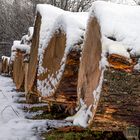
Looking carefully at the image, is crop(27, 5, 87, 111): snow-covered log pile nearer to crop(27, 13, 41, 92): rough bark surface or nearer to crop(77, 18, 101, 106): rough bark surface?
crop(27, 13, 41, 92): rough bark surface

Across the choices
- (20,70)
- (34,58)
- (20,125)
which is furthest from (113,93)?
(20,70)

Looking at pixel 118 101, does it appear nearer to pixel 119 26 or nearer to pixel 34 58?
pixel 119 26

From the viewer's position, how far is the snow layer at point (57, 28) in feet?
14.4

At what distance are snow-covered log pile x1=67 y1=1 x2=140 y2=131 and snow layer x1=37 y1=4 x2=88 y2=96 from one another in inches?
35.1

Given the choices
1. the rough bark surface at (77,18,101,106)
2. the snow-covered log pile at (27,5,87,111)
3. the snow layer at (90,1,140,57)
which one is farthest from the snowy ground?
the snow layer at (90,1,140,57)

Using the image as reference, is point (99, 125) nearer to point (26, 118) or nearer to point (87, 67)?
point (87, 67)

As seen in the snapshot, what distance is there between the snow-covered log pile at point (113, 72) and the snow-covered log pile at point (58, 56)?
877 mm

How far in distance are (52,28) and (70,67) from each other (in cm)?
76

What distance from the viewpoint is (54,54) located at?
4902 mm

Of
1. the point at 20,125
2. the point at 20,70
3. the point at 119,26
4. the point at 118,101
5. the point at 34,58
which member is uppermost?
the point at 119,26

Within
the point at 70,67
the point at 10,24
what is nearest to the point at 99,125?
the point at 70,67

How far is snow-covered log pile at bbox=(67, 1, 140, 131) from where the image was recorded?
9.75 feet

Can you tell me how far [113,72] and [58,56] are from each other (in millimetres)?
1856

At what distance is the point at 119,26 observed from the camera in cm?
316
